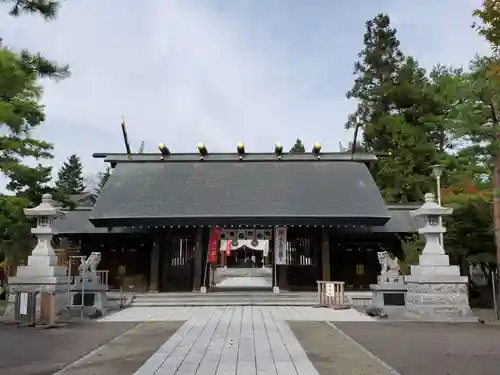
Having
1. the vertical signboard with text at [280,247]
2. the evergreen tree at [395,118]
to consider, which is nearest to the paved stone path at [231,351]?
the vertical signboard with text at [280,247]

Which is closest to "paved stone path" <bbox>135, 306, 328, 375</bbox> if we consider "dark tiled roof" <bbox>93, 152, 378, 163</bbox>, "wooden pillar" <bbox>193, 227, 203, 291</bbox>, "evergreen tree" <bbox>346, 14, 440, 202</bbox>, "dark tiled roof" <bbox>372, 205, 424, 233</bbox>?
"wooden pillar" <bbox>193, 227, 203, 291</bbox>

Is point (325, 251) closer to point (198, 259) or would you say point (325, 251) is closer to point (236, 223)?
point (236, 223)

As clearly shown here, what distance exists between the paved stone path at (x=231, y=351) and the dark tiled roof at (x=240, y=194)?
677 centimetres

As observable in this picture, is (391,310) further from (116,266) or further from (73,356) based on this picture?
(116,266)

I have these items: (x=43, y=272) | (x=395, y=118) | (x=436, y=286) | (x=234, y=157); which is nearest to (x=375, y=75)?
(x=395, y=118)

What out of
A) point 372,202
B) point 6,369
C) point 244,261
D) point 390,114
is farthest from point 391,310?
point 244,261

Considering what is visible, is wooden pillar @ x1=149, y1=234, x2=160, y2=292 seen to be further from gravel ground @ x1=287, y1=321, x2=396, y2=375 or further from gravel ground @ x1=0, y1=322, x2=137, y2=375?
gravel ground @ x1=287, y1=321, x2=396, y2=375

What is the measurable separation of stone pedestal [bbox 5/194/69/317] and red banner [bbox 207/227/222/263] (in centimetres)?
614

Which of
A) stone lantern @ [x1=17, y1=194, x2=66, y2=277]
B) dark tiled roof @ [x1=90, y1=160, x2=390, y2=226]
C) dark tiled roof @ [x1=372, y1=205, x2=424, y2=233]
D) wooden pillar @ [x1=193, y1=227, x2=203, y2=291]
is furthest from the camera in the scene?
dark tiled roof @ [x1=372, y1=205, x2=424, y2=233]

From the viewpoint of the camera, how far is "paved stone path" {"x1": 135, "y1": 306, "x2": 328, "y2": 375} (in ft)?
20.8

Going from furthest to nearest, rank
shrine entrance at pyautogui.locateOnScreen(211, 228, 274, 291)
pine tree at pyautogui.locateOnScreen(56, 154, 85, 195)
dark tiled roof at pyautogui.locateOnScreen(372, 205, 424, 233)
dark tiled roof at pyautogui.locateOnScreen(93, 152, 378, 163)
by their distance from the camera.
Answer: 1. pine tree at pyautogui.locateOnScreen(56, 154, 85, 195)
2. dark tiled roof at pyautogui.locateOnScreen(93, 152, 378, 163)
3. dark tiled roof at pyautogui.locateOnScreen(372, 205, 424, 233)
4. shrine entrance at pyautogui.locateOnScreen(211, 228, 274, 291)

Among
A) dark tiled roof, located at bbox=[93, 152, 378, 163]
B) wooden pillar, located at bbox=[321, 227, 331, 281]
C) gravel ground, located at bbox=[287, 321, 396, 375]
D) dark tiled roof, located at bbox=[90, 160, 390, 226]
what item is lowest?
gravel ground, located at bbox=[287, 321, 396, 375]

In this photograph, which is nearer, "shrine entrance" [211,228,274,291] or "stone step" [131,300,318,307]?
"stone step" [131,300,318,307]

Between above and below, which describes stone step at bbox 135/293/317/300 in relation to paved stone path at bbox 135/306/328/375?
above
